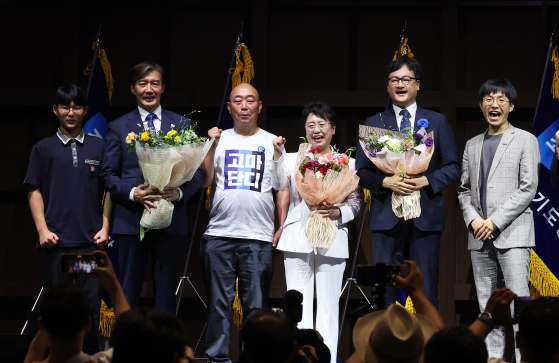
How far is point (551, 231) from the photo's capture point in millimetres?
4547

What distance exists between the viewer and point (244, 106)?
4195 mm

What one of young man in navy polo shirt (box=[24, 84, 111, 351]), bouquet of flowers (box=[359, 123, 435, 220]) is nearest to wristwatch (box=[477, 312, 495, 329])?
bouquet of flowers (box=[359, 123, 435, 220])

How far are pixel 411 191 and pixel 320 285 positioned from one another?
0.77 metres

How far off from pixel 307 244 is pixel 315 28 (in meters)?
2.04

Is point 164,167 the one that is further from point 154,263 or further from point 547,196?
point 547,196

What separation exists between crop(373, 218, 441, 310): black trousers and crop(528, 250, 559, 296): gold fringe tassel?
0.87 metres

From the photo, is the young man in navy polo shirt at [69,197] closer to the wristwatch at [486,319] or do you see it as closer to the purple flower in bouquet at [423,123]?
the purple flower in bouquet at [423,123]

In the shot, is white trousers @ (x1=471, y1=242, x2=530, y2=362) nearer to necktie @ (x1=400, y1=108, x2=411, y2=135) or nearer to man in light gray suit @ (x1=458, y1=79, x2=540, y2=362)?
man in light gray suit @ (x1=458, y1=79, x2=540, y2=362)

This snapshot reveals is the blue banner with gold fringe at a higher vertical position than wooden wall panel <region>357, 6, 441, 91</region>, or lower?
lower

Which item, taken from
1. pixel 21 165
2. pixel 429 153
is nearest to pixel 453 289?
pixel 429 153

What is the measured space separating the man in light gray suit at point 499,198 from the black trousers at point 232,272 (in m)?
1.30

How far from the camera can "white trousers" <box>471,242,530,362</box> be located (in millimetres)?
3986

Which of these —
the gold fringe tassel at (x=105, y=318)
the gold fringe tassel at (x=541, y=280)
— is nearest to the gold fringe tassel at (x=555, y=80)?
the gold fringe tassel at (x=541, y=280)

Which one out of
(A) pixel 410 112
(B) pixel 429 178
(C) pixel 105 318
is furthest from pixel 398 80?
(C) pixel 105 318
